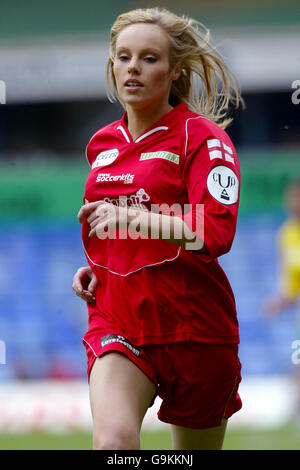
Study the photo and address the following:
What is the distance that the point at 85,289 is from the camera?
3.12 meters

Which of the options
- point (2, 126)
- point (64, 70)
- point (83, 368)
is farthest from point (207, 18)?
point (83, 368)

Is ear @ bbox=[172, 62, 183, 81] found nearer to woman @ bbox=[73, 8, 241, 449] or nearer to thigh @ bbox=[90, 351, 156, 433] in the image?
woman @ bbox=[73, 8, 241, 449]

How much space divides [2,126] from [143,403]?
1110 cm

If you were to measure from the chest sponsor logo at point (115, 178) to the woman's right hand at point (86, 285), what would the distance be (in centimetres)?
37

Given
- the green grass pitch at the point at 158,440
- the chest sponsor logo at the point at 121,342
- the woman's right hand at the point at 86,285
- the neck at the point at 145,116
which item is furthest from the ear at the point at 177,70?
the green grass pitch at the point at 158,440

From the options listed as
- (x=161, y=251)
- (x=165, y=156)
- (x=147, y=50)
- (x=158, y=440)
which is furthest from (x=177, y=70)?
(x=158, y=440)

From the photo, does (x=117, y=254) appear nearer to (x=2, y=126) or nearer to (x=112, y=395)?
(x=112, y=395)

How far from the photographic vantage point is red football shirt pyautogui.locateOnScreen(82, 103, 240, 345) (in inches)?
110

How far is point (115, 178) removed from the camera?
291 cm

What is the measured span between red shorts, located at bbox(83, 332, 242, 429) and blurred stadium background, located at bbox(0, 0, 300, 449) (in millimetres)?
6986

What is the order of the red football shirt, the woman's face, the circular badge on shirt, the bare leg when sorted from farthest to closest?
1. the woman's face
2. the red football shirt
3. the circular badge on shirt
4. the bare leg

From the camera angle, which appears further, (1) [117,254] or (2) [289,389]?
(2) [289,389]

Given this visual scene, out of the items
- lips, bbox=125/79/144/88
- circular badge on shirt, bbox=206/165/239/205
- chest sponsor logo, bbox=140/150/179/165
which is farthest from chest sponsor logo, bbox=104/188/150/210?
lips, bbox=125/79/144/88

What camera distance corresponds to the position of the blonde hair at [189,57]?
3002 millimetres
